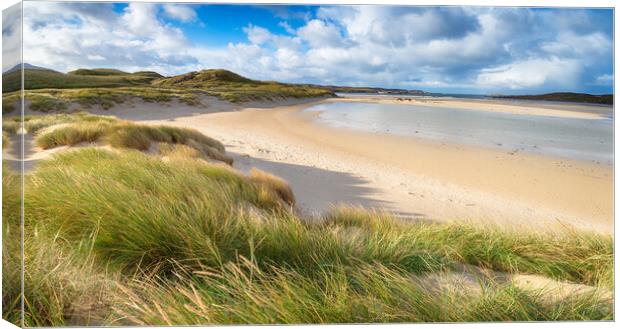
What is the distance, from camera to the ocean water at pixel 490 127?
3.12m

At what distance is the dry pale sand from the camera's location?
9.71 ft

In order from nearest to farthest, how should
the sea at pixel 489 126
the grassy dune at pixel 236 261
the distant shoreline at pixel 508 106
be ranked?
the grassy dune at pixel 236 261
the distant shoreline at pixel 508 106
the sea at pixel 489 126

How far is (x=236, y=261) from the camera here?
197 cm

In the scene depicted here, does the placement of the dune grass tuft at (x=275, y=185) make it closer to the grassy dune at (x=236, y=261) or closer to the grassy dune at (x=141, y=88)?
the grassy dune at (x=236, y=261)

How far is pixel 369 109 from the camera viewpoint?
12.9ft

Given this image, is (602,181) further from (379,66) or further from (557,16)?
(379,66)

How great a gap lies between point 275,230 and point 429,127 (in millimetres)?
2696

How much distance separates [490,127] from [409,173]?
1.03m

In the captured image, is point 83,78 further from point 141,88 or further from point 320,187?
point 320,187

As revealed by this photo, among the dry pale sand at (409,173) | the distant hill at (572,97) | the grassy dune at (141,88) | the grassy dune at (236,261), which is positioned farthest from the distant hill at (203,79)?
the distant hill at (572,97)

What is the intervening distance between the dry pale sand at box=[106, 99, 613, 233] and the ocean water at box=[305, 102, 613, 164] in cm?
13

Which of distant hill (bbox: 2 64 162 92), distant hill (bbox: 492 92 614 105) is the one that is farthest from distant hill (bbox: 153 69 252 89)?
distant hill (bbox: 492 92 614 105)

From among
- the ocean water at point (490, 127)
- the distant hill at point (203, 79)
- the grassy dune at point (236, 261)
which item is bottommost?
the grassy dune at point (236, 261)

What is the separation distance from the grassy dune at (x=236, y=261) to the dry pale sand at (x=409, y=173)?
0.38 m
